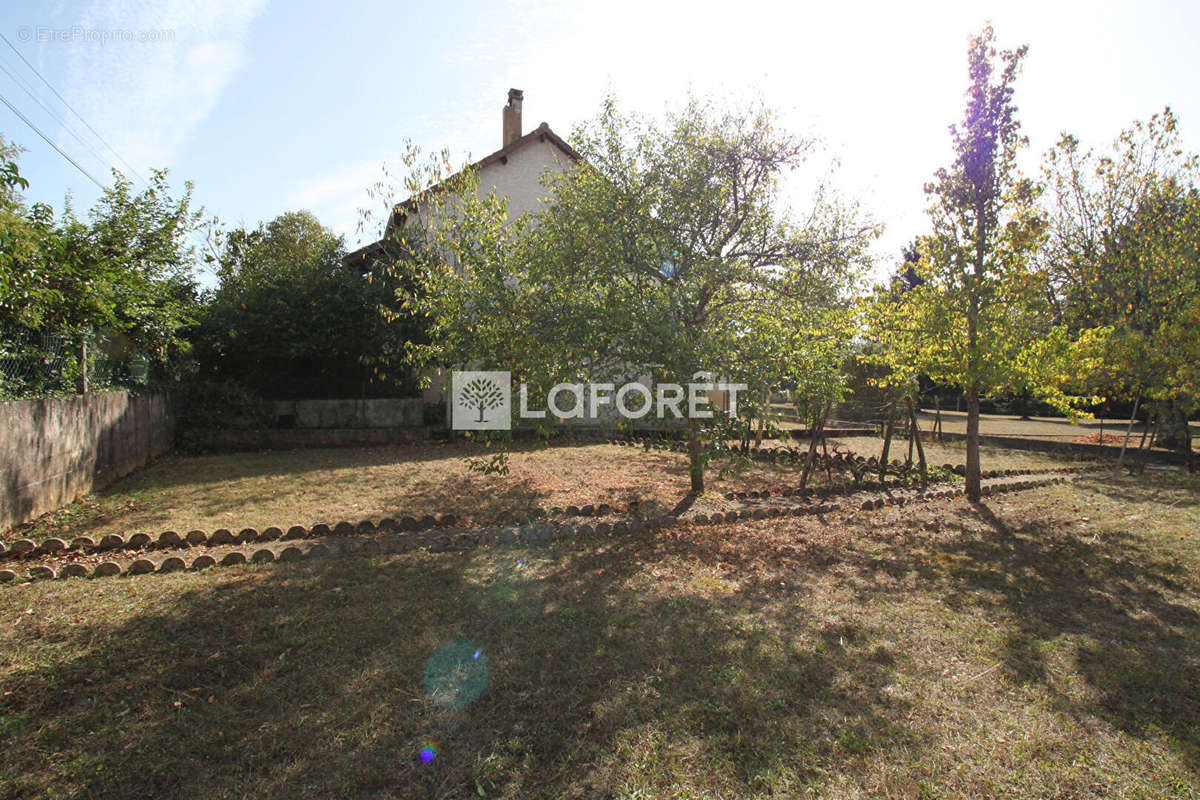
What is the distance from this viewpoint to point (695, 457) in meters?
6.28

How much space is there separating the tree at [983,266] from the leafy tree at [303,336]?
9974mm

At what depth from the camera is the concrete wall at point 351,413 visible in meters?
12.2

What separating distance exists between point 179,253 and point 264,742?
10.8 meters

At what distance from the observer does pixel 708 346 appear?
539 centimetres

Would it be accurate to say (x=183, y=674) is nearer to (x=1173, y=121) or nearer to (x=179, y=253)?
(x=179, y=253)

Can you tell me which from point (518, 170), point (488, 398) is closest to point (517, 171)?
point (518, 170)

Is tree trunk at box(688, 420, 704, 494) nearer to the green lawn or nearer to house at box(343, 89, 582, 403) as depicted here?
the green lawn

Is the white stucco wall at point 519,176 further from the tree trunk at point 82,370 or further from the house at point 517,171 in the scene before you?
the tree trunk at point 82,370

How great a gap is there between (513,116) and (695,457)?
14175 millimetres

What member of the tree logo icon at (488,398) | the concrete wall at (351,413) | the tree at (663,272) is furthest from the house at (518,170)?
the tree at (663,272)

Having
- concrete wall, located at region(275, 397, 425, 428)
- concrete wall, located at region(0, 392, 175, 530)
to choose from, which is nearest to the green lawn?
concrete wall, located at region(0, 392, 175, 530)

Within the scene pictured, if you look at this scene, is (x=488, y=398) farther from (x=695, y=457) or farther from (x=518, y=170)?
(x=518, y=170)

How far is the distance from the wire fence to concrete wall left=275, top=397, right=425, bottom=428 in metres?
3.51

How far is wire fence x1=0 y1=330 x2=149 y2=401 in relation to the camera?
18.6ft
